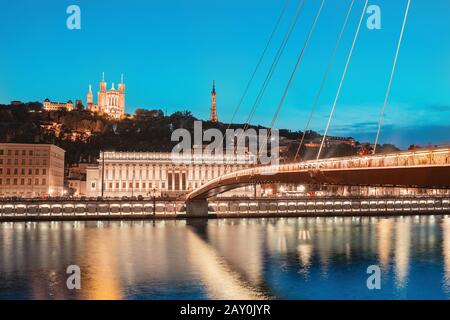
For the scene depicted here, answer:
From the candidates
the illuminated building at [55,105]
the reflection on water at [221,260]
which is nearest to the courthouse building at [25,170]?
the reflection on water at [221,260]

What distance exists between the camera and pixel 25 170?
2921 inches

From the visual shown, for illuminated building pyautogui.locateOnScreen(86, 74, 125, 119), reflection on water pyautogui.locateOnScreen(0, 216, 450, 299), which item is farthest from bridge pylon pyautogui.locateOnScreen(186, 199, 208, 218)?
illuminated building pyautogui.locateOnScreen(86, 74, 125, 119)

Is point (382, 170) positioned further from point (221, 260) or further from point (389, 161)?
point (221, 260)

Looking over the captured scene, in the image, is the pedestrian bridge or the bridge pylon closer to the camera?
the pedestrian bridge

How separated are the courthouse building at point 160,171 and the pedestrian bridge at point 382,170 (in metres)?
65.9

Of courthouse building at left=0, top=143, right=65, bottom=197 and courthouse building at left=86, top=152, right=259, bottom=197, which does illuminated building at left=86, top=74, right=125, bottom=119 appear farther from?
courthouse building at left=0, top=143, right=65, bottom=197

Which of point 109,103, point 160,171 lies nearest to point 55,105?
point 109,103

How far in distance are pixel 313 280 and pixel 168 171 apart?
225ft

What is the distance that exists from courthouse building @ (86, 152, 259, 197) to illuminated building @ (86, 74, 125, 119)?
6751 centimetres

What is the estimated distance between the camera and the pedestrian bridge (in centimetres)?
1558

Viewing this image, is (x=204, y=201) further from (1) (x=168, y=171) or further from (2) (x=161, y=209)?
(1) (x=168, y=171)

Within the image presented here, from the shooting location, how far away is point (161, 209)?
5819cm

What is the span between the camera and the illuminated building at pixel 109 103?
6265 inches

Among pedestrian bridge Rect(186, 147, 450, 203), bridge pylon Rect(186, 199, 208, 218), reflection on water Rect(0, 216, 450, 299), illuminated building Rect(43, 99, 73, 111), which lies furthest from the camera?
illuminated building Rect(43, 99, 73, 111)
